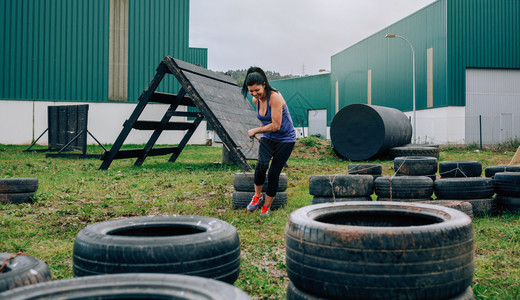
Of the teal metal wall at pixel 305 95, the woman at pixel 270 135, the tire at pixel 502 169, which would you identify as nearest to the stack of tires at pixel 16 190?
the woman at pixel 270 135

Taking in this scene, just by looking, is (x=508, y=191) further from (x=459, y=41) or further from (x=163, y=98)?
(x=459, y=41)

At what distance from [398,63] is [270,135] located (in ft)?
106

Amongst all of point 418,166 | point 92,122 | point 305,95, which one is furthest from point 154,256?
point 305,95

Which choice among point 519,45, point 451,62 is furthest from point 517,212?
point 519,45

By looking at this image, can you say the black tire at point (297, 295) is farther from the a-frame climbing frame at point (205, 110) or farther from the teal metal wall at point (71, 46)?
the teal metal wall at point (71, 46)

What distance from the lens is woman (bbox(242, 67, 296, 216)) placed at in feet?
16.9

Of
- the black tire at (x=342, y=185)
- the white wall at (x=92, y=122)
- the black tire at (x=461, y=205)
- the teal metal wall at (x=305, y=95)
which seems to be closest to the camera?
the black tire at (x=461, y=205)

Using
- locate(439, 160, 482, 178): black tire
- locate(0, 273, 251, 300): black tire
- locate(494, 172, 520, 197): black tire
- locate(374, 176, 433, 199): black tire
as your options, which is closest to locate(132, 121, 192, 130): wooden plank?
locate(374, 176, 433, 199): black tire

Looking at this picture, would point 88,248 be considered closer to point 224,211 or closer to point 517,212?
point 224,211

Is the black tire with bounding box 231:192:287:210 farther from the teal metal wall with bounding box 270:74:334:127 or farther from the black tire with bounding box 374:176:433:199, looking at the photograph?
the teal metal wall with bounding box 270:74:334:127

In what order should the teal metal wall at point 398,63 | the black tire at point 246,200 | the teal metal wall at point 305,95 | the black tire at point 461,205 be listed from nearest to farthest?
the black tire at point 461,205
the black tire at point 246,200
the teal metal wall at point 398,63
the teal metal wall at point 305,95

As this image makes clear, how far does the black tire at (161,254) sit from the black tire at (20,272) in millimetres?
310

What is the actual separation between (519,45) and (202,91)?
27.1 metres

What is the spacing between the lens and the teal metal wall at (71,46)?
24875mm
